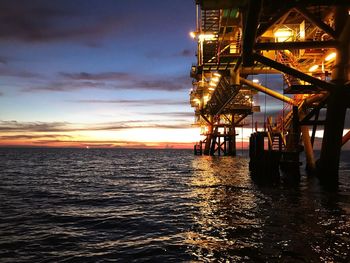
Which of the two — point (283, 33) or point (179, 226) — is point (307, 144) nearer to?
point (283, 33)

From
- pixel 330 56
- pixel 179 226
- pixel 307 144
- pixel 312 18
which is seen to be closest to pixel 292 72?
pixel 312 18

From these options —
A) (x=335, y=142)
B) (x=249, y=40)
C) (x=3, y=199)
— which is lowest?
(x=3, y=199)

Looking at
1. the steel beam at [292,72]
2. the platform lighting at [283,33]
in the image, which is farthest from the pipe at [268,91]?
the steel beam at [292,72]

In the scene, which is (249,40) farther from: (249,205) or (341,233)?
(341,233)

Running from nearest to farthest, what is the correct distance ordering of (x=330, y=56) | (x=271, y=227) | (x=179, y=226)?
(x=271, y=227) < (x=179, y=226) < (x=330, y=56)

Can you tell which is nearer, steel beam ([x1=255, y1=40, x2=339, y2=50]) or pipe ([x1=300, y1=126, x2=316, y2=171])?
steel beam ([x1=255, y1=40, x2=339, y2=50])

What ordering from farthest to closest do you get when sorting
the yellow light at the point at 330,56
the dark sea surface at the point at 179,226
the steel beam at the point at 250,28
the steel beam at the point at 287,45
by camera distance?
1. the yellow light at the point at 330,56
2. the steel beam at the point at 287,45
3. the steel beam at the point at 250,28
4. the dark sea surface at the point at 179,226

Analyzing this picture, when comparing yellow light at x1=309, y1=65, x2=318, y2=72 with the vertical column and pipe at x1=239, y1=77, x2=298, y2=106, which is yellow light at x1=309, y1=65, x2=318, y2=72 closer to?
pipe at x1=239, y1=77, x2=298, y2=106

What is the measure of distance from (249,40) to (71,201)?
39.6ft

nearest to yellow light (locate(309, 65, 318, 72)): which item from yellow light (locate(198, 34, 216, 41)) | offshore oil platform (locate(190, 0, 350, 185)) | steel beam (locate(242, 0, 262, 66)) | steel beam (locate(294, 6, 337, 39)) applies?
offshore oil platform (locate(190, 0, 350, 185))

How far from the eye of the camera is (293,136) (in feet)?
76.6

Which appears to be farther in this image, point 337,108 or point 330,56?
point 330,56

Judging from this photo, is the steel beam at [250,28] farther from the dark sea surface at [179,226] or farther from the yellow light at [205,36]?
the dark sea surface at [179,226]

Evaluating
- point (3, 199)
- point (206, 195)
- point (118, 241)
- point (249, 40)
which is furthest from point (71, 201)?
point (249, 40)
